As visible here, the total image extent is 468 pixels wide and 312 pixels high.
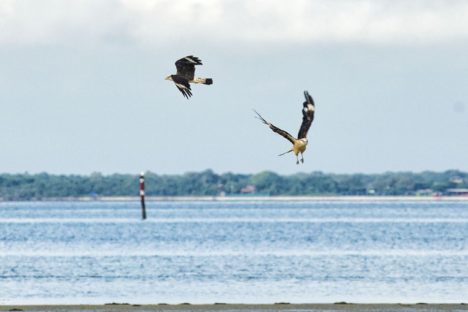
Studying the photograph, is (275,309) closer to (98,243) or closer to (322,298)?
(322,298)

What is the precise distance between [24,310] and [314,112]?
19.8 metres

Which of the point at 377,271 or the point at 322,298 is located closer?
the point at 322,298

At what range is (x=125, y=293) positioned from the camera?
59094mm

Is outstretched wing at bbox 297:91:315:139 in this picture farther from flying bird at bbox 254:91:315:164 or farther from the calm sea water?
the calm sea water

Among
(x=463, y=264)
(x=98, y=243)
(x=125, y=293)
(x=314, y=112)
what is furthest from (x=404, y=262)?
(x=314, y=112)

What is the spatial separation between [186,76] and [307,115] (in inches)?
86.7

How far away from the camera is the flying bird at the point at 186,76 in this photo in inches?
848

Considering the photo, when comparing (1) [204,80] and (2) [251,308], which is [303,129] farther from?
(2) [251,308]

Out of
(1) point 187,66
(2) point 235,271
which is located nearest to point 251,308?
(1) point 187,66

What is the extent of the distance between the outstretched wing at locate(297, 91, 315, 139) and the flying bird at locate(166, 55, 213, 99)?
60.8 inches

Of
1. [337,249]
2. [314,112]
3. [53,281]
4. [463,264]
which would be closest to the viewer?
[314,112]

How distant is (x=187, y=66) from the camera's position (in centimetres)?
2212

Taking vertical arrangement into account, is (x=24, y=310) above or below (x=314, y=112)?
below

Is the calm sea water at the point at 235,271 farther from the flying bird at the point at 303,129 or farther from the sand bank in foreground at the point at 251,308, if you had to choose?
the flying bird at the point at 303,129
